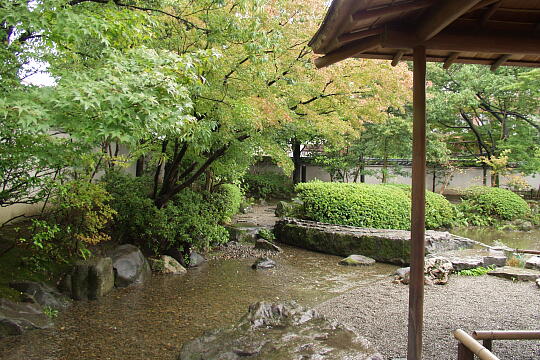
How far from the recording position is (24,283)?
5.53 meters

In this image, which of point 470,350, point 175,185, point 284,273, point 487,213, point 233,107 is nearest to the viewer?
point 470,350

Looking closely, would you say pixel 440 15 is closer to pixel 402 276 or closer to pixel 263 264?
pixel 402 276

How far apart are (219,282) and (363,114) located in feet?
18.6

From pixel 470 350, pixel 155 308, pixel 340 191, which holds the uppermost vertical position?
pixel 340 191

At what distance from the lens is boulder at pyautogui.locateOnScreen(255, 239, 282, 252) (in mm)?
10070

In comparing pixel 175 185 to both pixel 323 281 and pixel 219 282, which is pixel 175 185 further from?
pixel 323 281

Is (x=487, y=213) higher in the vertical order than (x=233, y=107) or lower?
lower

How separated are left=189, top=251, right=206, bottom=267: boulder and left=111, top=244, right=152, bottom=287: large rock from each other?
3.78 feet

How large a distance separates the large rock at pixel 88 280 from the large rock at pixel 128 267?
0.41 metres

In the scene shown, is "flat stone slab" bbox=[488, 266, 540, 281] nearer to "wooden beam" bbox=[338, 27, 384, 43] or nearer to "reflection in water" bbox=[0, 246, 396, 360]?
"reflection in water" bbox=[0, 246, 396, 360]

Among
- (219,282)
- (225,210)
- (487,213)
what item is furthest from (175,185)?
(487,213)

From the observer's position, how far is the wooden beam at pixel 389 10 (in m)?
2.96

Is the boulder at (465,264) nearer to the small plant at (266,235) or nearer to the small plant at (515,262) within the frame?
the small plant at (515,262)

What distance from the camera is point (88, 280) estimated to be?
6.07 m
